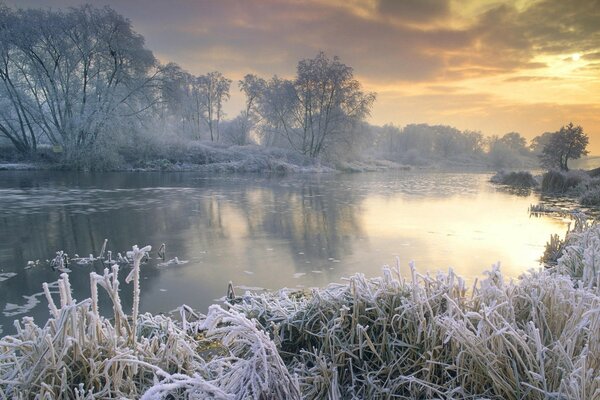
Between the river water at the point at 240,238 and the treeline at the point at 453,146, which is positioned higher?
the treeline at the point at 453,146

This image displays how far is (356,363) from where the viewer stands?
2.50 meters

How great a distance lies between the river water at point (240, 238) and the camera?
5762mm

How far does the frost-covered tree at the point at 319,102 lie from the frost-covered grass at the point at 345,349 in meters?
43.5

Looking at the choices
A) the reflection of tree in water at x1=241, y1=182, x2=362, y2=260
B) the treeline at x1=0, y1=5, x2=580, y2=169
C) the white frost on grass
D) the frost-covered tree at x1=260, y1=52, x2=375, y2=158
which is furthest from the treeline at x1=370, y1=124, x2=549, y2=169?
the white frost on grass

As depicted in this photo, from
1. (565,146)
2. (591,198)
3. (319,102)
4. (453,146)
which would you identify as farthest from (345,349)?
(453,146)

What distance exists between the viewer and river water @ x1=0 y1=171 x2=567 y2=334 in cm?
576

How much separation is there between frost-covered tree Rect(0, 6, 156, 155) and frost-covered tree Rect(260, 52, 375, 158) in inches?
709

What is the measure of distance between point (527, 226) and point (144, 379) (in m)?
12.3

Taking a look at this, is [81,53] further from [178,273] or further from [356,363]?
[356,363]

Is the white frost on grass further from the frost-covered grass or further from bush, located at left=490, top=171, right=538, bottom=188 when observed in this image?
bush, located at left=490, top=171, right=538, bottom=188

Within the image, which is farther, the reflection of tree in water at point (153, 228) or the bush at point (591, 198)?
the bush at point (591, 198)

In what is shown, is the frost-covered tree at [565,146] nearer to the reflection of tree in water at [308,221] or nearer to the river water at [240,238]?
the river water at [240,238]

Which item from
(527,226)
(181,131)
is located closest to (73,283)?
(527,226)

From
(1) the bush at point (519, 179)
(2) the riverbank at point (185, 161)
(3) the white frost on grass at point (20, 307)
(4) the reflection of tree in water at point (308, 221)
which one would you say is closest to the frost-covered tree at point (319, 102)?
(2) the riverbank at point (185, 161)
